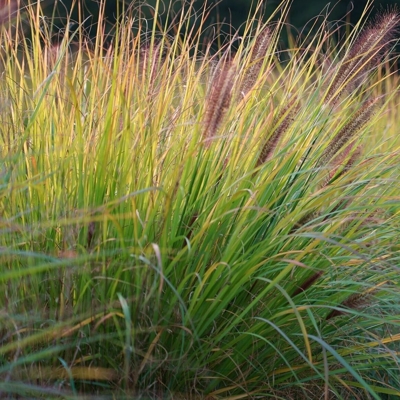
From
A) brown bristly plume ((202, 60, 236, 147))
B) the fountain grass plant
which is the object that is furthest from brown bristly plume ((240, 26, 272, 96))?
brown bristly plume ((202, 60, 236, 147))

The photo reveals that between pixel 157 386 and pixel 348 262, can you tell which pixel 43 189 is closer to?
pixel 157 386

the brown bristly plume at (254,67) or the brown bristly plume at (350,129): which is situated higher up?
the brown bristly plume at (254,67)

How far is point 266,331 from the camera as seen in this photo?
5.96 feet

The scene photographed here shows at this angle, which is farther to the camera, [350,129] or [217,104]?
[350,129]

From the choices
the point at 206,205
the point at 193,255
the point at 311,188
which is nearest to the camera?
the point at 193,255

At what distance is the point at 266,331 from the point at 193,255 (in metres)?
0.25

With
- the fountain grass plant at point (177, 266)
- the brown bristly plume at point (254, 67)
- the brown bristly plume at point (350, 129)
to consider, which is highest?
the brown bristly plume at point (254, 67)

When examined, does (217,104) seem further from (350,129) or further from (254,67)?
(350,129)

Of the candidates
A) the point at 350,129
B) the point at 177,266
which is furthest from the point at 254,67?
the point at 177,266

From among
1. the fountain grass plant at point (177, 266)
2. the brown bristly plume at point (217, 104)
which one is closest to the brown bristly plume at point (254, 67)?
the fountain grass plant at point (177, 266)

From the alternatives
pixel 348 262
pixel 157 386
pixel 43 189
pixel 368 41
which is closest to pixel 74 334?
pixel 157 386

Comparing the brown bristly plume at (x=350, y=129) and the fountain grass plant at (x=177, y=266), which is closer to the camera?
the fountain grass plant at (x=177, y=266)

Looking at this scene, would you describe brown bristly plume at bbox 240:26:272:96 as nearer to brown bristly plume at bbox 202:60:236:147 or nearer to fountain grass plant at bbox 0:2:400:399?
fountain grass plant at bbox 0:2:400:399

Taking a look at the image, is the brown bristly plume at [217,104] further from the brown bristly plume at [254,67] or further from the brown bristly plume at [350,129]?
the brown bristly plume at [350,129]
